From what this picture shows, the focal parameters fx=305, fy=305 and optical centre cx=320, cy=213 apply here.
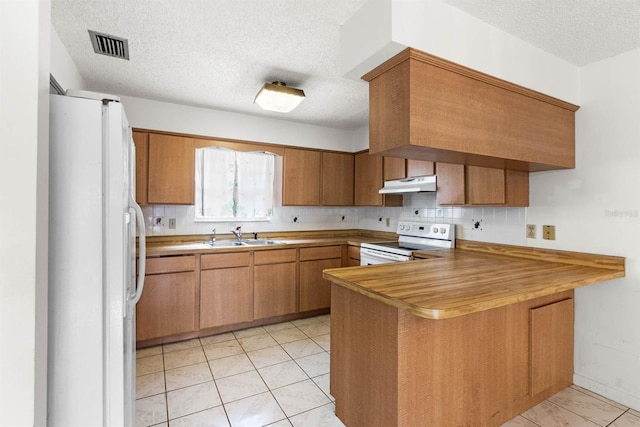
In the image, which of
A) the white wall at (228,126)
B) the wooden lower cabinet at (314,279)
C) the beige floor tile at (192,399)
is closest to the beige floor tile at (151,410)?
the beige floor tile at (192,399)

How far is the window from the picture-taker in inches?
142

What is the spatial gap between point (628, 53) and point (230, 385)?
3.57 m

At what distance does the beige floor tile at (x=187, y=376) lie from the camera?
2236 millimetres

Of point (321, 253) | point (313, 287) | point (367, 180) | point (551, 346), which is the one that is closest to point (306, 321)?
point (313, 287)

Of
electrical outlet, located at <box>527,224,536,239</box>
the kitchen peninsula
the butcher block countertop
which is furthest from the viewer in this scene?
electrical outlet, located at <box>527,224,536,239</box>

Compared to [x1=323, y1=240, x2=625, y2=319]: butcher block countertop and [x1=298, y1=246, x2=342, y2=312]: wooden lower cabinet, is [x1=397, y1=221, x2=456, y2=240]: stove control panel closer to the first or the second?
[x1=323, y1=240, x2=625, y2=319]: butcher block countertop

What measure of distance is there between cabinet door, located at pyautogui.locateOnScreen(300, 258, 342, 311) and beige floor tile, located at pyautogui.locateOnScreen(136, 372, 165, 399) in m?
1.59

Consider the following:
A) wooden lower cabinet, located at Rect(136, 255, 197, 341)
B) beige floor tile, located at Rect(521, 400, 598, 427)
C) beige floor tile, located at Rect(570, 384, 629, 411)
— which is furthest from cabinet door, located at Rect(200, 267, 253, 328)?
beige floor tile, located at Rect(570, 384, 629, 411)

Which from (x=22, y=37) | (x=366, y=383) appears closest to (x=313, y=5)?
(x=22, y=37)

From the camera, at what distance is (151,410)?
194 cm

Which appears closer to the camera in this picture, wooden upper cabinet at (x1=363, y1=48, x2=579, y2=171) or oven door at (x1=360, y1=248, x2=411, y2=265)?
wooden upper cabinet at (x1=363, y1=48, x2=579, y2=171)

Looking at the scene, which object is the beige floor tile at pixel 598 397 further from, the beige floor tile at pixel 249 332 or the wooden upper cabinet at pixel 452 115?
the beige floor tile at pixel 249 332

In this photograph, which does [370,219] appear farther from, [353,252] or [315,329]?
[315,329]

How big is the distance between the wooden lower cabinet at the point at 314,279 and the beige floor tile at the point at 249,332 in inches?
19.6
